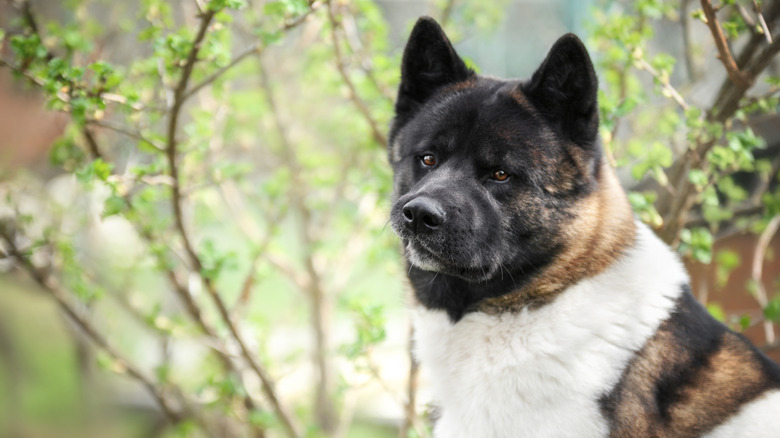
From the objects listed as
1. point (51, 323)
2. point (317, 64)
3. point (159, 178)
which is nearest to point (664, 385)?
point (159, 178)

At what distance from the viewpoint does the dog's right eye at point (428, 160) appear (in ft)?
7.44

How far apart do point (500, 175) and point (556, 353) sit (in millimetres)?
595

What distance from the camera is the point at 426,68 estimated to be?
2434 millimetres

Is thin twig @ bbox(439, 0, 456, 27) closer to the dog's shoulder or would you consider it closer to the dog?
the dog

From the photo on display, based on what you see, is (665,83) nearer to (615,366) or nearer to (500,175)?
(500,175)

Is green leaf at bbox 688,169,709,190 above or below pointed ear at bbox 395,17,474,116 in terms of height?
below

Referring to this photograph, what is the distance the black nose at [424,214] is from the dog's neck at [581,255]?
1.17ft

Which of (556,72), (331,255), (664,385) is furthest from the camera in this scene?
(331,255)

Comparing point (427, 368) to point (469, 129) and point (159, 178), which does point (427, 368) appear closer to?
point (469, 129)

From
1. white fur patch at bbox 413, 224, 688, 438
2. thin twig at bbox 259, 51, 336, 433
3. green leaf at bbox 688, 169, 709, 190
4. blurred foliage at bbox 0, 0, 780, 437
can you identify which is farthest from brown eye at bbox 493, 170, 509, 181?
thin twig at bbox 259, 51, 336, 433

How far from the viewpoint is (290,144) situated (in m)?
4.29

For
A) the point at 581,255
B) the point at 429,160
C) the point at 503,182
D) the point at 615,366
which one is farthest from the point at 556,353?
the point at 429,160

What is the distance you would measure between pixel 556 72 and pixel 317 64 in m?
2.46

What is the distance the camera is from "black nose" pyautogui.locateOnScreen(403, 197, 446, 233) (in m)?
1.92
